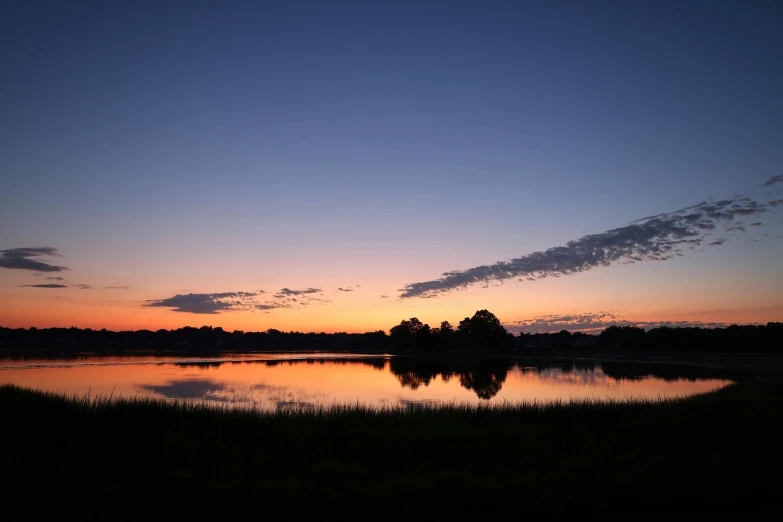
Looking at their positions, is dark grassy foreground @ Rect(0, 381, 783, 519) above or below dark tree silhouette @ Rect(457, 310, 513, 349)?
below

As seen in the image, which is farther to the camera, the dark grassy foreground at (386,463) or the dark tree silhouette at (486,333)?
the dark tree silhouette at (486,333)

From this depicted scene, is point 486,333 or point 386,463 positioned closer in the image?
point 386,463

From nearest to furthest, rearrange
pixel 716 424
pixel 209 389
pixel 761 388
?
pixel 716 424 < pixel 761 388 < pixel 209 389

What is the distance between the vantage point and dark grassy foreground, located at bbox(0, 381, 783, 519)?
8422mm

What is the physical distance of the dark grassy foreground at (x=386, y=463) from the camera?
842 cm

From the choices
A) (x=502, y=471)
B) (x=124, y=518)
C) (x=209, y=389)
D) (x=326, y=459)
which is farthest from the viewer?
(x=209, y=389)

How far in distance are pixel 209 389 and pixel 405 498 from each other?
3089 centimetres

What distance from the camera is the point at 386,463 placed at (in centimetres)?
1105

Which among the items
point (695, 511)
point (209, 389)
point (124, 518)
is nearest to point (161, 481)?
point (124, 518)

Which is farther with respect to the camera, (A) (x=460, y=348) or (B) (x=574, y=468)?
(A) (x=460, y=348)

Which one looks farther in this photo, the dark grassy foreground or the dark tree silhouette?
the dark tree silhouette

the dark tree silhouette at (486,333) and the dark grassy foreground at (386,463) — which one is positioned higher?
the dark tree silhouette at (486,333)

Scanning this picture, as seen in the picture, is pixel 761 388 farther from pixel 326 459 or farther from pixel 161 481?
pixel 161 481

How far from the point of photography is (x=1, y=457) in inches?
400
